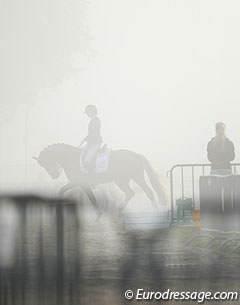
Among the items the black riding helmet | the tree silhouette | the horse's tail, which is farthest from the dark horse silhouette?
the tree silhouette

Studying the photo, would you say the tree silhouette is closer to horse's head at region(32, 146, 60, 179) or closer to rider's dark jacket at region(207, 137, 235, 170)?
horse's head at region(32, 146, 60, 179)

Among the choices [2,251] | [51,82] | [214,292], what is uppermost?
[51,82]

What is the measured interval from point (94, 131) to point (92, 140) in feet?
1.46

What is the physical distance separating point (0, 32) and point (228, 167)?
29.0 m

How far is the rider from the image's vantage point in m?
17.2

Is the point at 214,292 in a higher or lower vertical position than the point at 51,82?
lower

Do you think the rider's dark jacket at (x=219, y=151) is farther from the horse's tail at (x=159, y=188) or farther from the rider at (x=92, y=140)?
the horse's tail at (x=159, y=188)

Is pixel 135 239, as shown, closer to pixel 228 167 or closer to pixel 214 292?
pixel 228 167

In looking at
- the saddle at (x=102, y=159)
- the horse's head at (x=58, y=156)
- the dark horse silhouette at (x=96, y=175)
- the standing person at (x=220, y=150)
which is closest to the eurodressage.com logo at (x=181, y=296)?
the standing person at (x=220, y=150)

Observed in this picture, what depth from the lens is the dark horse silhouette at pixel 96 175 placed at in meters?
17.8

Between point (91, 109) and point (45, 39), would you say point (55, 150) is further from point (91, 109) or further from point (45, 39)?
point (45, 39)


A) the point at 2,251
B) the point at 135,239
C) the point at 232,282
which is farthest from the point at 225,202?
the point at 2,251

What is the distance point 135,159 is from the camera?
20.0 meters

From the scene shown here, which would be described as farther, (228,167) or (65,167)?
(65,167)
